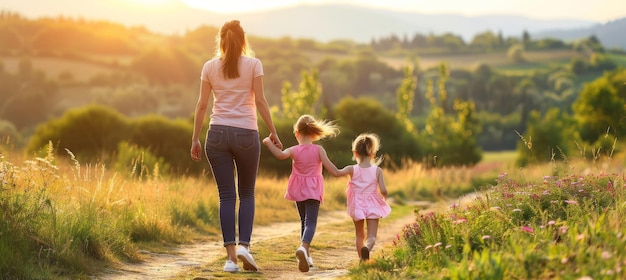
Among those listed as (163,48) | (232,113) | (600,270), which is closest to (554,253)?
(600,270)

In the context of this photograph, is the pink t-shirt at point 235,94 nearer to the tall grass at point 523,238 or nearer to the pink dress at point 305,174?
the pink dress at point 305,174

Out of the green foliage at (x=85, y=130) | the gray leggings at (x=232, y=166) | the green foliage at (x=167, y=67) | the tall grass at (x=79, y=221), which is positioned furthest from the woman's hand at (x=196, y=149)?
the green foliage at (x=167, y=67)

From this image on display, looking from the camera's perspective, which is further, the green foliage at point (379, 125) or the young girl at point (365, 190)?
the green foliage at point (379, 125)

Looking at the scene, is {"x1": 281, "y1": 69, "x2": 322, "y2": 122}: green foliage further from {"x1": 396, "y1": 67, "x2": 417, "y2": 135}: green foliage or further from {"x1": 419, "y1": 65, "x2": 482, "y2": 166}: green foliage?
{"x1": 396, "y1": 67, "x2": 417, "y2": 135}: green foliage

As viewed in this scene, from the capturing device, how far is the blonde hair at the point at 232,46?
348 inches

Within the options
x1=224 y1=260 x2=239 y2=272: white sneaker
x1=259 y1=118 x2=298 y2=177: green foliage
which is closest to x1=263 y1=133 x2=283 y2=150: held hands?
x1=224 y1=260 x2=239 y2=272: white sneaker

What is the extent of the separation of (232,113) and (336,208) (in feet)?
42.3

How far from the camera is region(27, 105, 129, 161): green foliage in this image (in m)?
46.7

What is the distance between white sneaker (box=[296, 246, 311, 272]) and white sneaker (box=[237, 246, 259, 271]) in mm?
488

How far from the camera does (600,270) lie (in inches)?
251

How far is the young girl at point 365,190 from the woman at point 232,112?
1.15m

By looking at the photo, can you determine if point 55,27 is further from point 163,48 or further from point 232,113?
point 232,113

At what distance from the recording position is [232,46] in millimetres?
8859

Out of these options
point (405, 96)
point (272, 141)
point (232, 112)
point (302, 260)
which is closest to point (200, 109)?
point (232, 112)
